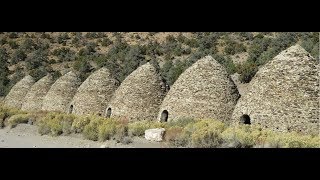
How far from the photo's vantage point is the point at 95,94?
23.2 m

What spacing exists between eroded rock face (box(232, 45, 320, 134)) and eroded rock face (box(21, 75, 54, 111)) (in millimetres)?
17133

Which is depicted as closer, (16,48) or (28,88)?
(28,88)

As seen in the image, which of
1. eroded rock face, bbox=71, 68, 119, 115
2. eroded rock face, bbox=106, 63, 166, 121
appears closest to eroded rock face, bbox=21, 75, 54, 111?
eroded rock face, bbox=71, 68, 119, 115

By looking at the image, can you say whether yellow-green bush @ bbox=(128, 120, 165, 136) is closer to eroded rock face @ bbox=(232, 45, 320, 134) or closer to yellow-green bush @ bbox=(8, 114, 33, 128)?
eroded rock face @ bbox=(232, 45, 320, 134)

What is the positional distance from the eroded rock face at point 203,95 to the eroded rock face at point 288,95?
66.7 inches

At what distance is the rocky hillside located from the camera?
146 ft

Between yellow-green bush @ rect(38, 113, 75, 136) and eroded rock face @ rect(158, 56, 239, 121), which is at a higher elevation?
eroded rock face @ rect(158, 56, 239, 121)

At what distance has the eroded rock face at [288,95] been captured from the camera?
14352 millimetres

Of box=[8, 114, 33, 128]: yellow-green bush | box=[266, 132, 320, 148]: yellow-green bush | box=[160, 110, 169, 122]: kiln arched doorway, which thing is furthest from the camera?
box=[8, 114, 33, 128]: yellow-green bush

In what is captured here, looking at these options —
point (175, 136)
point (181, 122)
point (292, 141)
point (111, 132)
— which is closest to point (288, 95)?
point (292, 141)
